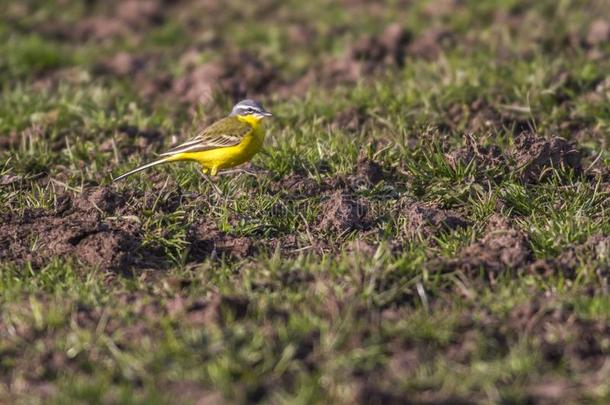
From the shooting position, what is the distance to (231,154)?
8.64m

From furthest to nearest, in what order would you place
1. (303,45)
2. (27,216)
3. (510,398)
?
(303,45), (27,216), (510,398)

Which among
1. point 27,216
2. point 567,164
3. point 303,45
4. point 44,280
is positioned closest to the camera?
point 44,280

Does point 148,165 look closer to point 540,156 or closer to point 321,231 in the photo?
point 321,231

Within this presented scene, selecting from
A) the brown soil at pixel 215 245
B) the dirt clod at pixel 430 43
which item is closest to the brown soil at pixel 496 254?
the brown soil at pixel 215 245

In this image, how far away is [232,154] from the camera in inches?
341

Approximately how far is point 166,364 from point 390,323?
49.7 inches

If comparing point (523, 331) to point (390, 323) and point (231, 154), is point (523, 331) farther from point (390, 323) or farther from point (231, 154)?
point (231, 154)

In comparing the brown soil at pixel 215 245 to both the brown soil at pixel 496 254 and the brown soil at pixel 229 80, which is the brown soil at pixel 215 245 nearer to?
the brown soil at pixel 496 254

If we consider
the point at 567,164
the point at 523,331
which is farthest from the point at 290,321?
the point at 567,164

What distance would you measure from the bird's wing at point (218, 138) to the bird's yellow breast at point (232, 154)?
1.4 inches

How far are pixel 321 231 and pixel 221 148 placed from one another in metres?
1.38

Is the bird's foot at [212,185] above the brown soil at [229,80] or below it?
above

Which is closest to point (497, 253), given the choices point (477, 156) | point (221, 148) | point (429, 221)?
point (429, 221)

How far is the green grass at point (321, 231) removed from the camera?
18.4 feet
